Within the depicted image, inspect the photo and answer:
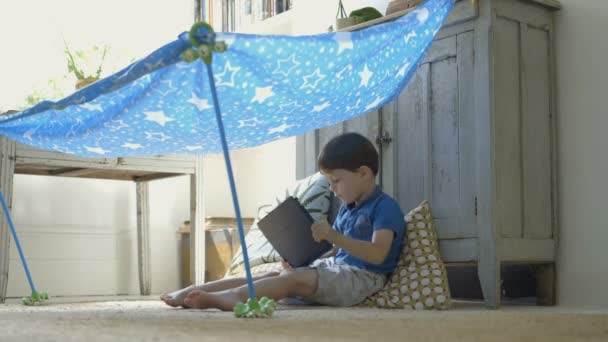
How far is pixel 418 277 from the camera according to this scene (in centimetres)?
206

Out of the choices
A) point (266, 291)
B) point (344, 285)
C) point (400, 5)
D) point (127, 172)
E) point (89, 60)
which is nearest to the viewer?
point (266, 291)

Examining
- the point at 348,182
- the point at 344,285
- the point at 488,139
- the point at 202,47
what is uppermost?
the point at 202,47

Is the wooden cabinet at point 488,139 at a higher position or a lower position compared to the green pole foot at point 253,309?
higher

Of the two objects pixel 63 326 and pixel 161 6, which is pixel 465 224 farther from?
pixel 161 6

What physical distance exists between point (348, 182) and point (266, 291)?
1.33ft

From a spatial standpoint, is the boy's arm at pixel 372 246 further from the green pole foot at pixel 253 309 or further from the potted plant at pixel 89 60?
the potted plant at pixel 89 60

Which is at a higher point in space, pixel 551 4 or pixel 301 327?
pixel 551 4

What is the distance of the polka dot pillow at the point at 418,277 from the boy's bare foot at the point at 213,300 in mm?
446

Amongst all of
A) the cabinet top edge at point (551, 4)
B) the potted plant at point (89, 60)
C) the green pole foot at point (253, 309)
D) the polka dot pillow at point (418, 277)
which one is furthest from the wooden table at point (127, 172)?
the cabinet top edge at point (551, 4)

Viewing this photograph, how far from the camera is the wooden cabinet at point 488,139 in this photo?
2.16 metres

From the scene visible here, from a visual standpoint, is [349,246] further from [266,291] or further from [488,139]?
[488,139]

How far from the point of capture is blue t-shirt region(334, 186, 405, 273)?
204 centimetres

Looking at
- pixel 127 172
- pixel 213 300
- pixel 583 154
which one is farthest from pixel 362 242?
pixel 127 172

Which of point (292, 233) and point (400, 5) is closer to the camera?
point (292, 233)
